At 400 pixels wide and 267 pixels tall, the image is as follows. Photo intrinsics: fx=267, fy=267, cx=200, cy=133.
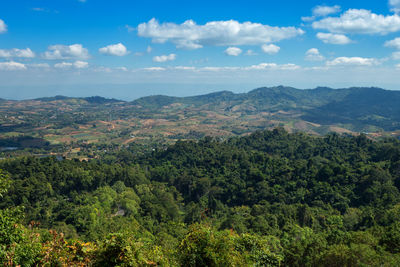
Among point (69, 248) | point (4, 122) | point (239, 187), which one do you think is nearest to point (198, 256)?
point (69, 248)

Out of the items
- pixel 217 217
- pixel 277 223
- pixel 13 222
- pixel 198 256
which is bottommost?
pixel 217 217

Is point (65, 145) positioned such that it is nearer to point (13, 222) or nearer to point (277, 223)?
point (277, 223)

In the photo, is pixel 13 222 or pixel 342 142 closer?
pixel 13 222

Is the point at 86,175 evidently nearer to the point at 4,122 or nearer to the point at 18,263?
the point at 18,263

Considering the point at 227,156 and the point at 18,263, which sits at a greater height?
the point at 18,263

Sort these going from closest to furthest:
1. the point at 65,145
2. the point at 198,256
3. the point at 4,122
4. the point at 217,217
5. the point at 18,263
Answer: the point at 18,263 < the point at 198,256 < the point at 217,217 < the point at 65,145 < the point at 4,122

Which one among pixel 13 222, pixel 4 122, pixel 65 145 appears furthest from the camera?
pixel 4 122
